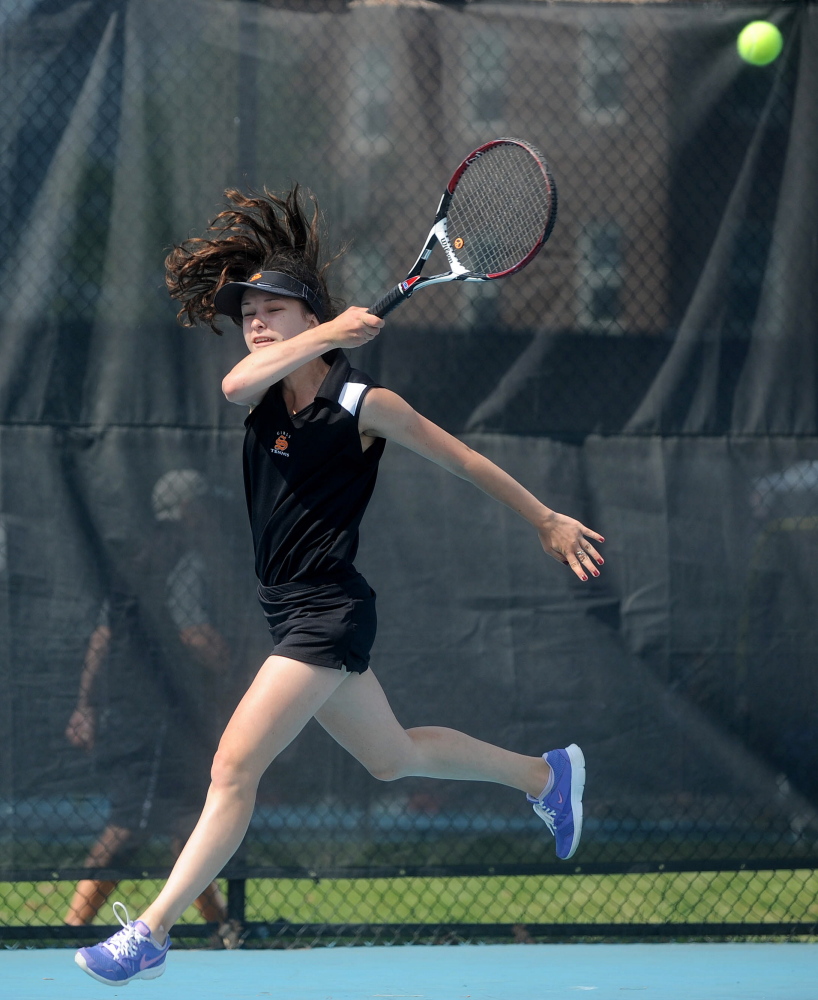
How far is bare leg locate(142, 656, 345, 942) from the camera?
8.43ft

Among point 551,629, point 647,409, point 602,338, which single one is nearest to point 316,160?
point 602,338

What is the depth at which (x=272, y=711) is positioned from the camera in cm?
266

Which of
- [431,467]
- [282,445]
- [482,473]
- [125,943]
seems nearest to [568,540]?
[482,473]

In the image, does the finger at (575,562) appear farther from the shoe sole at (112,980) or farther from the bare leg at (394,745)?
the shoe sole at (112,980)

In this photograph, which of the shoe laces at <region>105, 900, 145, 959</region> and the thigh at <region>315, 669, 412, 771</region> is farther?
the thigh at <region>315, 669, 412, 771</region>

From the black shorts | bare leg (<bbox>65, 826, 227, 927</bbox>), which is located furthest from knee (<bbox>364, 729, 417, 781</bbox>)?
bare leg (<bbox>65, 826, 227, 927</bbox>)

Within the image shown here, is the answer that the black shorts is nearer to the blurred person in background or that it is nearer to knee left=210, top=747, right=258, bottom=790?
knee left=210, top=747, right=258, bottom=790

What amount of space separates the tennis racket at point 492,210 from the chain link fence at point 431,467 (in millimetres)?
661

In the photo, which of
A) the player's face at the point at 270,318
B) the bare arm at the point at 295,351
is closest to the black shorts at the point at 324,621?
the bare arm at the point at 295,351

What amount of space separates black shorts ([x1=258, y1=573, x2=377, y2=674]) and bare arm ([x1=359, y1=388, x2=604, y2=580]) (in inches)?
13.7

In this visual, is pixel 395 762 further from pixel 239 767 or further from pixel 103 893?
pixel 103 893

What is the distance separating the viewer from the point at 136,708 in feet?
12.2

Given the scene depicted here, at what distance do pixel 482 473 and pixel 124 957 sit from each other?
1.30m

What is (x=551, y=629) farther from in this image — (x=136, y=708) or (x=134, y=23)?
(x=134, y=23)
